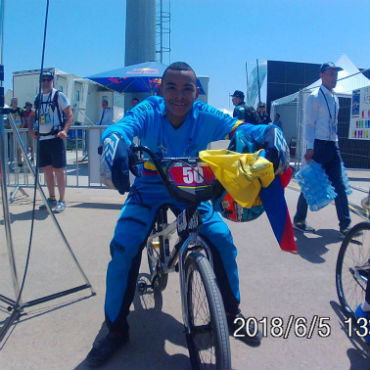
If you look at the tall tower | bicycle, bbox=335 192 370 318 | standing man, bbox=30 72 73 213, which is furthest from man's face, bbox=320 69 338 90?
the tall tower

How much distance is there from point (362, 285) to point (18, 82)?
20.1 metres

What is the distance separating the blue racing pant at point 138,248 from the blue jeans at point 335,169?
2.77 m

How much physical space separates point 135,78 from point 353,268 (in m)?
8.39

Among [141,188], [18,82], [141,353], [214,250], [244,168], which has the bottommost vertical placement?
[141,353]

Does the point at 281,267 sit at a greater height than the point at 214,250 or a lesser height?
lesser

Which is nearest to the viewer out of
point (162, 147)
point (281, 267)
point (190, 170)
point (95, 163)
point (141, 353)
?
point (190, 170)

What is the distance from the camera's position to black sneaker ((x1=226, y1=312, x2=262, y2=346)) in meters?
A: 2.69

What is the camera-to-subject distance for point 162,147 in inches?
109

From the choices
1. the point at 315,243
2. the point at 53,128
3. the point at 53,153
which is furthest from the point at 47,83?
the point at 315,243

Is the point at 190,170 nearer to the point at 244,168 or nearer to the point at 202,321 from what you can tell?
the point at 244,168

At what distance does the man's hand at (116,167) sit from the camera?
2.04 meters

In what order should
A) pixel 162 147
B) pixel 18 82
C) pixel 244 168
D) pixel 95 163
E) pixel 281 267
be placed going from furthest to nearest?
pixel 18 82
pixel 95 163
pixel 281 267
pixel 162 147
pixel 244 168

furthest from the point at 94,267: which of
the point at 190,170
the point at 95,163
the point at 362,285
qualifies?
the point at 95,163

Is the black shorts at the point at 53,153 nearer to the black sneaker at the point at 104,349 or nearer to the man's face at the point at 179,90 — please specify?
the man's face at the point at 179,90
